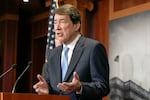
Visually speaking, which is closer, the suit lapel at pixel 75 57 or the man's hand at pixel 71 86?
the man's hand at pixel 71 86

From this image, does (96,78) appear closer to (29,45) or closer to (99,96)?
(99,96)

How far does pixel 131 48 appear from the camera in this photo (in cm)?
525

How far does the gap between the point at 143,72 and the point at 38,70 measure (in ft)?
13.8

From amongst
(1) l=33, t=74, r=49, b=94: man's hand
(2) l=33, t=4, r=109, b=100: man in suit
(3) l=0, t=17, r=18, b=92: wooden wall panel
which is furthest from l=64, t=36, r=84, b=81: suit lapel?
(3) l=0, t=17, r=18, b=92: wooden wall panel

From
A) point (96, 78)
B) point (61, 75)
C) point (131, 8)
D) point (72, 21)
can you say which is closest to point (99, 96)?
point (96, 78)

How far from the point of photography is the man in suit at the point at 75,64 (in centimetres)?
250

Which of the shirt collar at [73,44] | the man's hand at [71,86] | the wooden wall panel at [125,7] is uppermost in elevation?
the wooden wall panel at [125,7]

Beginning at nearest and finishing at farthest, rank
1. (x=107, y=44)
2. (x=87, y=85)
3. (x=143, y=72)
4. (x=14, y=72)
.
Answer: (x=87, y=85) < (x=143, y=72) < (x=107, y=44) < (x=14, y=72)

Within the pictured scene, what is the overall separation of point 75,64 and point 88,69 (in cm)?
9

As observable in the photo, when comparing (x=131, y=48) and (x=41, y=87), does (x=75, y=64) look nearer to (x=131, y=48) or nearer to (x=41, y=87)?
(x=41, y=87)

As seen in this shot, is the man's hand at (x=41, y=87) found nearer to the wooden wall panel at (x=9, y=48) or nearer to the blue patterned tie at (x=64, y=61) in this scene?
the blue patterned tie at (x=64, y=61)

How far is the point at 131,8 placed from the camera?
17.6 ft

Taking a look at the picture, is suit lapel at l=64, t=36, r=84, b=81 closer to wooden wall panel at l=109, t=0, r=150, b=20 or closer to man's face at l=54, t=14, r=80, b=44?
man's face at l=54, t=14, r=80, b=44

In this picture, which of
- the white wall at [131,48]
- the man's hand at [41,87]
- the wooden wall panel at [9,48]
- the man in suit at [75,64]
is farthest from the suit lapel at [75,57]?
the wooden wall panel at [9,48]
